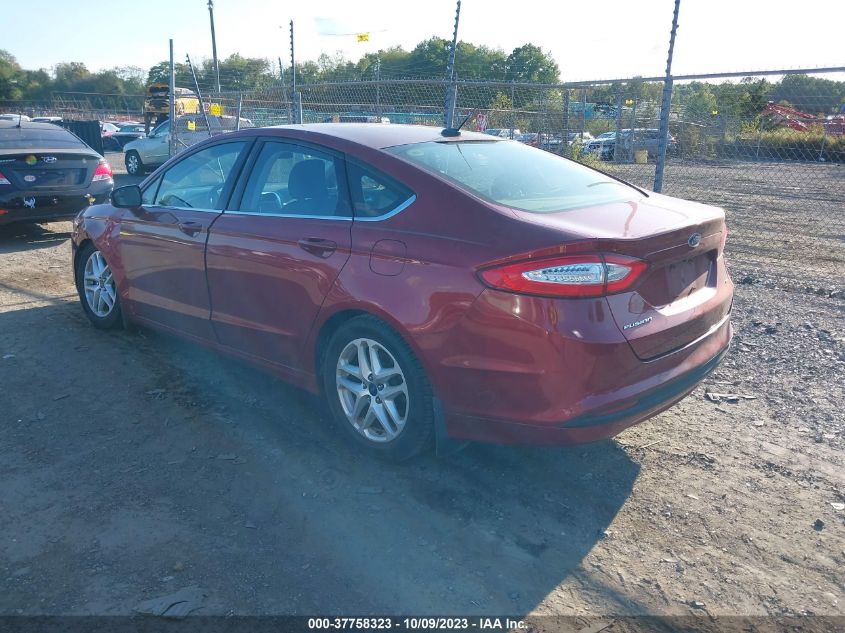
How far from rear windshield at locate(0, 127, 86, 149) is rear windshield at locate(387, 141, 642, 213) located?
734 cm

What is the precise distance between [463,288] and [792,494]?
1.87 meters

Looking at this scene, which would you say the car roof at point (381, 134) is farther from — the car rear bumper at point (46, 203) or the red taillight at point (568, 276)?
the car rear bumper at point (46, 203)

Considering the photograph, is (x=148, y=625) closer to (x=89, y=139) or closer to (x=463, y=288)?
(x=463, y=288)

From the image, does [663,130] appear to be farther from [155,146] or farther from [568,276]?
[155,146]

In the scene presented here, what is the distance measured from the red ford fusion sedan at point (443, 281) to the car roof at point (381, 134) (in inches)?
0.9

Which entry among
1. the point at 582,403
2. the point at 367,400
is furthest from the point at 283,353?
the point at 582,403

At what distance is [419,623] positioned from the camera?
8.39 ft

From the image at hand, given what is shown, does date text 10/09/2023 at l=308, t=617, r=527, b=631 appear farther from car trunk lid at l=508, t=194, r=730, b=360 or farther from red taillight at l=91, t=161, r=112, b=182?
red taillight at l=91, t=161, r=112, b=182

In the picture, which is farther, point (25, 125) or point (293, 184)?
point (25, 125)

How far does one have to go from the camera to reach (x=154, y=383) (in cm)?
470

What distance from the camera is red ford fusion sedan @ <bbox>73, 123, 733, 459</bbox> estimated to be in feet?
9.82

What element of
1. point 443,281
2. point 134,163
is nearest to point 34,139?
point 443,281

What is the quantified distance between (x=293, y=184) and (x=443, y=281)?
4.62 feet

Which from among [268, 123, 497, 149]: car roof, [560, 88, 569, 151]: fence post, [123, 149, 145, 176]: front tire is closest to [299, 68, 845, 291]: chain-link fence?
[560, 88, 569, 151]: fence post
